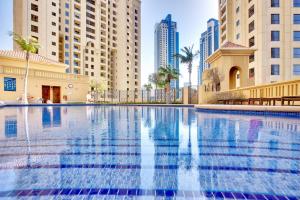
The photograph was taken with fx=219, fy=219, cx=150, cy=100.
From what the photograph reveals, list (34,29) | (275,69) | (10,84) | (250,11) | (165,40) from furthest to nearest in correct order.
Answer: (165,40) < (34,29) < (250,11) < (275,69) < (10,84)

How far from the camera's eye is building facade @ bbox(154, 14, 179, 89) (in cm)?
12769

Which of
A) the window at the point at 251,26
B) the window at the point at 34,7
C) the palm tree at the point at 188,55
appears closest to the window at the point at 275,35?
the window at the point at 251,26

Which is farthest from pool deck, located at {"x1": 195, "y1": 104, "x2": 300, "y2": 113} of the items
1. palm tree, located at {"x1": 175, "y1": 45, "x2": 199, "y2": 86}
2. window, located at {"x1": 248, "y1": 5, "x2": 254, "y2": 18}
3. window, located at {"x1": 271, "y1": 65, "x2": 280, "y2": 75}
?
window, located at {"x1": 248, "y1": 5, "x2": 254, "y2": 18}

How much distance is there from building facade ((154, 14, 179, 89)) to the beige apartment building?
49.5 meters

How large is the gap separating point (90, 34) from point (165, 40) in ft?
232

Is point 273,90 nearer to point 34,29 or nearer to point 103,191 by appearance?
point 103,191

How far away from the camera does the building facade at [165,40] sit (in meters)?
128

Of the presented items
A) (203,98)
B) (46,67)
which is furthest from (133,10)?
(203,98)

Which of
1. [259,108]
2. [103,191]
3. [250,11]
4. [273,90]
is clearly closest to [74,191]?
[103,191]

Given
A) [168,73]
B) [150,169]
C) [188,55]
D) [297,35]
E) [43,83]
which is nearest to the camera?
[150,169]

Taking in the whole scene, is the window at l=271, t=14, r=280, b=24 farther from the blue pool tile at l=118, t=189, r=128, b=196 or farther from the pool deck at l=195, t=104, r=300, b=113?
the blue pool tile at l=118, t=189, r=128, b=196

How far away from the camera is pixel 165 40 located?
128 meters

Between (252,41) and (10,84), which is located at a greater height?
(252,41)

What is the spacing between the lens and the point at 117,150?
4.57 metres
